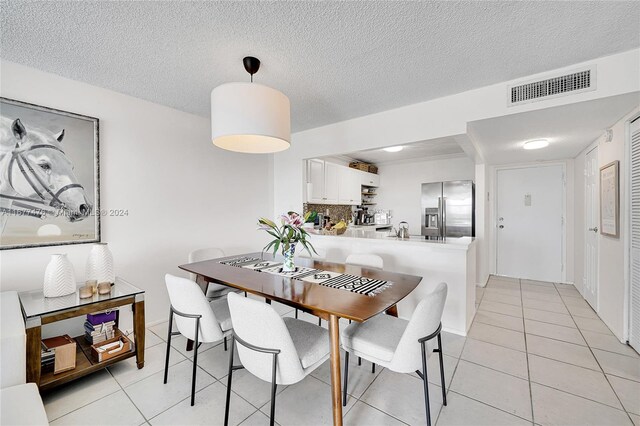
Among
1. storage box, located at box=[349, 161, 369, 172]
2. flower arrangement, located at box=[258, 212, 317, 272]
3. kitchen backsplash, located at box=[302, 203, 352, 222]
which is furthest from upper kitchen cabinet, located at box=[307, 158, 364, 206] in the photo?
flower arrangement, located at box=[258, 212, 317, 272]

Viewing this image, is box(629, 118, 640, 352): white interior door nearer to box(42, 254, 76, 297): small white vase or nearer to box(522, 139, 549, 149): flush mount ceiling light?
box(522, 139, 549, 149): flush mount ceiling light

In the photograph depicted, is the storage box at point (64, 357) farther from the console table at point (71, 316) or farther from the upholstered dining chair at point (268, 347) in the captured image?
the upholstered dining chair at point (268, 347)

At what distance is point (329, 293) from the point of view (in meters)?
1.70

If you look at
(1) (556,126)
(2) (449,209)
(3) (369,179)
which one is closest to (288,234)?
(1) (556,126)

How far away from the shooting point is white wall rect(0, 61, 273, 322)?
88.0 inches

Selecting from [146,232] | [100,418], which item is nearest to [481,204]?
[146,232]

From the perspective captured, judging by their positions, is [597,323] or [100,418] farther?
[597,323]

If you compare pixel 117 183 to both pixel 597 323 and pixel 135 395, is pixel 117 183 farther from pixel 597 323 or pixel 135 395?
pixel 597 323

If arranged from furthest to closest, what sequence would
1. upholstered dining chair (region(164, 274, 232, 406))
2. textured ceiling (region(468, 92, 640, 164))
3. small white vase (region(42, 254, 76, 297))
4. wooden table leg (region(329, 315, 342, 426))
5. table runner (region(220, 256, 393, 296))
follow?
textured ceiling (region(468, 92, 640, 164))
small white vase (region(42, 254, 76, 297))
table runner (region(220, 256, 393, 296))
upholstered dining chair (region(164, 274, 232, 406))
wooden table leg (region(329, 315, 342, 426))

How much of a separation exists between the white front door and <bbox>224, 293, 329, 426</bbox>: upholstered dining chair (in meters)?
3.71

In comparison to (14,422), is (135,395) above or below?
below

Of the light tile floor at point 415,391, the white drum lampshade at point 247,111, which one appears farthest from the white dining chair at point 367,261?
the white drum lampshade at point 247,111

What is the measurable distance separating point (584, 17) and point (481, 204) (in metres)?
2.89

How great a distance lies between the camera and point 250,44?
189cm
